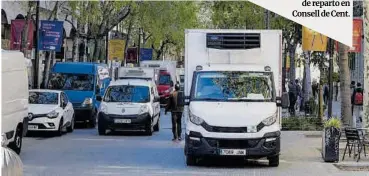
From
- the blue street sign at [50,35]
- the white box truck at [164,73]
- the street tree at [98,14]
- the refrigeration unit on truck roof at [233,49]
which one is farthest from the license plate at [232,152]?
the white box truck at [164,73]

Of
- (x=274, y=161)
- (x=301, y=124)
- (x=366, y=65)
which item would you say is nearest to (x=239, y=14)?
(x=301, y=124)

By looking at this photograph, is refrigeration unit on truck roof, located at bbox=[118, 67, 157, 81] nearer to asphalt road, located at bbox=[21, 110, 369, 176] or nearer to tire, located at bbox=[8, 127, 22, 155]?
asphalt road, located at bbox=[21, 110, 369, 176]

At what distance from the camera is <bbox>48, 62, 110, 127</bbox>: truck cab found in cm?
2825

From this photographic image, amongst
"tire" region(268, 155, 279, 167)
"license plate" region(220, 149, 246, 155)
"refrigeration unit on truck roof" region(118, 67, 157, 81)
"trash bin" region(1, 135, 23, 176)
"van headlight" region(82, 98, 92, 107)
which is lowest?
"tire" region(268, 155, 279, 167)

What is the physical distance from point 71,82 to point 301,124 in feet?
28.7

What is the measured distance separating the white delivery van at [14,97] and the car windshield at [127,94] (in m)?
6.91

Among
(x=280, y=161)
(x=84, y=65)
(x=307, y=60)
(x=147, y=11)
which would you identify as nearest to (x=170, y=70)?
(x=147, y=11)

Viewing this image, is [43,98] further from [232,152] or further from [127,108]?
[232,152]

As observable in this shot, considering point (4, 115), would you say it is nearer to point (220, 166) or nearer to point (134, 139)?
point (220, 166)

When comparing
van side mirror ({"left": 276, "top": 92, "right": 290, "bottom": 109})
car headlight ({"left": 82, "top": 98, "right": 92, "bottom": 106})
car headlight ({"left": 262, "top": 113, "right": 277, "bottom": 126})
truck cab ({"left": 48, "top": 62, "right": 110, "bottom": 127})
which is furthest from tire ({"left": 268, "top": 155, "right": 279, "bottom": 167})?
car headlight ({"left": 82, "top": 98, "right": 92, "bottom": 106})

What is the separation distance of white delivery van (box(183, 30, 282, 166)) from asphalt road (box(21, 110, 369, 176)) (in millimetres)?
507

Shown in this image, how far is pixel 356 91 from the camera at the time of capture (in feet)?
98.9

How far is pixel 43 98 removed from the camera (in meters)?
24.5

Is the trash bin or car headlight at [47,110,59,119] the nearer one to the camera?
the trash bin
